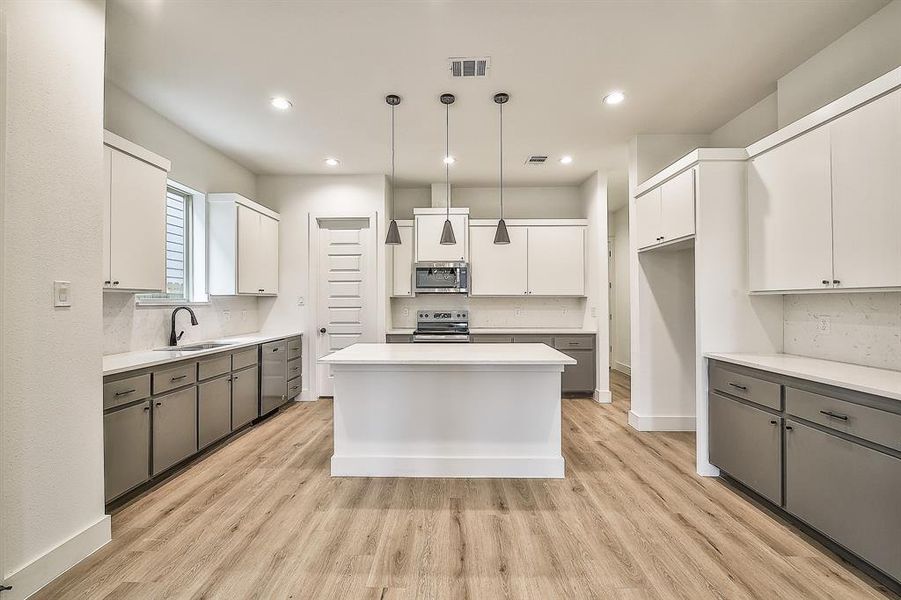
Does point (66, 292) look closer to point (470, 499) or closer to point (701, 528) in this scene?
point (470, 499)

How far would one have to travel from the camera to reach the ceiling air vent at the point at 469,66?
2760 millimetres

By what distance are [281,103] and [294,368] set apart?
9.91 feet

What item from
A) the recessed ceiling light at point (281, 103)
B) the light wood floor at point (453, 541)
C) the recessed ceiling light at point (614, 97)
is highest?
the recessed ceiling light at point (614, 97)

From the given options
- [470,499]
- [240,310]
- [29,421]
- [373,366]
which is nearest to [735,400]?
[470,499]

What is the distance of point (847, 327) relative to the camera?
2.49 m

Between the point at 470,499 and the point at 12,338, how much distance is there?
2429 millimetres

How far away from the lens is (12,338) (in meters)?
1.72

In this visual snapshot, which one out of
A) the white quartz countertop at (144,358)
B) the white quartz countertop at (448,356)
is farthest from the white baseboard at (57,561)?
the white quartz countertop at (448,356)

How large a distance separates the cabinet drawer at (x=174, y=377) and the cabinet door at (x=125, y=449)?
0.16 m

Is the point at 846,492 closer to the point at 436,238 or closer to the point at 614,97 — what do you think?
the point at 614,97

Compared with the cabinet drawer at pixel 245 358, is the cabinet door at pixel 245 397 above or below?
below

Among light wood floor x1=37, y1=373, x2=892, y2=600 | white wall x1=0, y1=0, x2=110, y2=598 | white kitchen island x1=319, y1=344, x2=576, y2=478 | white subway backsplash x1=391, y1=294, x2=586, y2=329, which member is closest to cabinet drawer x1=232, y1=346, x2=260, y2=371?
light wood floor x1=37, y1=373, x2=892, y2=600

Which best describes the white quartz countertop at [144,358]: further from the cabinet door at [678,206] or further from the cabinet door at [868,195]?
the cabinet door at [868,195]

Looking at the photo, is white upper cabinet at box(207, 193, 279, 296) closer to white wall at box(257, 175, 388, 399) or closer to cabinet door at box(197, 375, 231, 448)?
white wall at box(257, 175, 388, 399)
